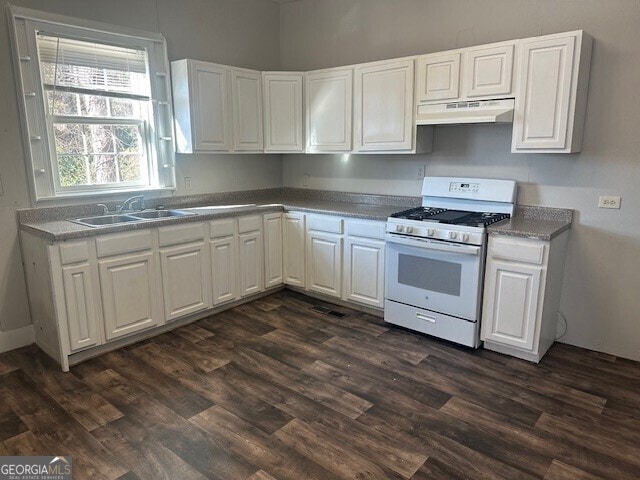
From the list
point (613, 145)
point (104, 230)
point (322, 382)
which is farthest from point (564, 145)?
point (104, 230)

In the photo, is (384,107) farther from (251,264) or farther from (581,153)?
(251,264)

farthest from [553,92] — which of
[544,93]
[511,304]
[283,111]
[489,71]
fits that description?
[283,111]

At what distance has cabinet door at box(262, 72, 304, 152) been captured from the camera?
4.23 meters

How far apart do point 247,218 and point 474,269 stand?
2.01 metres

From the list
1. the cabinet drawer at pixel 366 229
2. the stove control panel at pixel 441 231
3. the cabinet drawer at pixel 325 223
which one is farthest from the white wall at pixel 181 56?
the stove control panel at pixel 441 231

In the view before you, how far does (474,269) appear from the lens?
10.0 ft

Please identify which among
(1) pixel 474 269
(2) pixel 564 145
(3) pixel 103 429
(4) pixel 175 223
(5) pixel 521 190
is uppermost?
(2) pixel 564 145

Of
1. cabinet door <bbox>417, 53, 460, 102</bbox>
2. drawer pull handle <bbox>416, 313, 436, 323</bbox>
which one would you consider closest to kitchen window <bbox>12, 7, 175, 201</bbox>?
cabinet door <bbox>417, 53, 460, 102</bbox>

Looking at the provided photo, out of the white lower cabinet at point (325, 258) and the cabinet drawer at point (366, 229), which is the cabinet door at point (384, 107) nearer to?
the cabinet drawer at point (366, 229)

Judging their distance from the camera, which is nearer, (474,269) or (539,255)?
(539,255)

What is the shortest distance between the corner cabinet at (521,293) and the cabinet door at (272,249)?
201 centimetres

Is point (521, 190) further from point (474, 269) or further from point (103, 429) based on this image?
point (103, 429)

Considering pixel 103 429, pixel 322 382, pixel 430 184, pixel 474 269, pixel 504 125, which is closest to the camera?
pixel 103 429

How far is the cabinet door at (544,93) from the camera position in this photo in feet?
9.23
